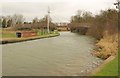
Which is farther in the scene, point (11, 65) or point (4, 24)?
point (4, 24)

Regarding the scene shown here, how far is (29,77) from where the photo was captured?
14.3 metres

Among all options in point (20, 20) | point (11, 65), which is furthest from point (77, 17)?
point (11, 65)

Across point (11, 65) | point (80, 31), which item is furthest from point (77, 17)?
point (11, 65)

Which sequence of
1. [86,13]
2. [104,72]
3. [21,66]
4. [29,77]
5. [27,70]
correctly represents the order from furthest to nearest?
[86,13], [21,66], [27,70], [29,77], [104,72]

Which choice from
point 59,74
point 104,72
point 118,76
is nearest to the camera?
point 118,76

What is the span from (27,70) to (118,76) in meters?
6.07

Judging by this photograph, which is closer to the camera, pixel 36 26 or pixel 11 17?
pixel 36 26

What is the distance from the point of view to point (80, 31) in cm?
9994

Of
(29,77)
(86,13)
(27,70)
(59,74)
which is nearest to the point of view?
(29,77)

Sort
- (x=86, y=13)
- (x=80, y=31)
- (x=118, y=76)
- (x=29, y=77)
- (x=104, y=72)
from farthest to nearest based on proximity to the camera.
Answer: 1. (x=86, y=13)
2. (x=80, y=31)
3. (x=29, y=77)
4. (x=104, y=72)
5. (x=118, y=76)

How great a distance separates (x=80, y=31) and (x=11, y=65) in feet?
270

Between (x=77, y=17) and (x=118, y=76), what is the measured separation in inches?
4061

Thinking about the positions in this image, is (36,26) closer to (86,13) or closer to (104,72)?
(86,13)

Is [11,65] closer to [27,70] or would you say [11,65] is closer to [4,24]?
[27,70]
